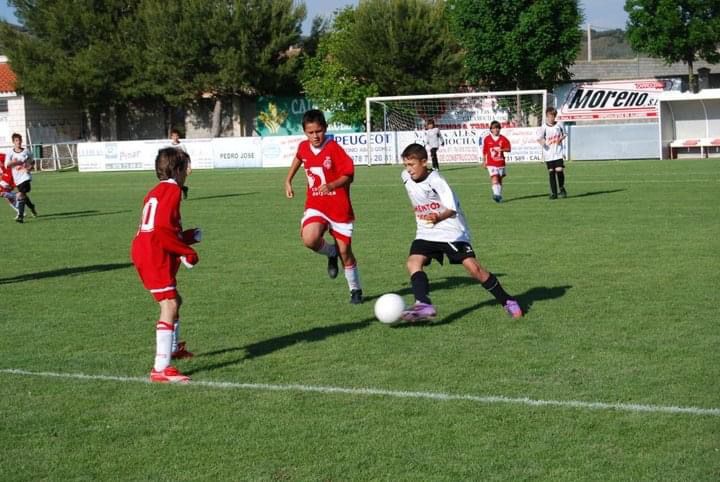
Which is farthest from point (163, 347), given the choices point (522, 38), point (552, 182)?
point (522, 38)

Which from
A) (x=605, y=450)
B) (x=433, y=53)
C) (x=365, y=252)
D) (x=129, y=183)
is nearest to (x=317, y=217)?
(x=365, y=252)

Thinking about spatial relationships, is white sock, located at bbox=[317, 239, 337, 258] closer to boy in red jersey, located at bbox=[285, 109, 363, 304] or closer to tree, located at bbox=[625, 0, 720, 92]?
boy in red jersey, located at bbox=[285, 109, 363, 304]

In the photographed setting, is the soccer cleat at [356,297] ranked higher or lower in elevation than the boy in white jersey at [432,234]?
lower

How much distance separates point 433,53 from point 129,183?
23.2m

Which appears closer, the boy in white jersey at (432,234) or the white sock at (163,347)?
the white sock at (163,347)

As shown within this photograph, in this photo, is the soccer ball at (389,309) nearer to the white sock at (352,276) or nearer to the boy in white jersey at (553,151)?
the white sock at (352,276)

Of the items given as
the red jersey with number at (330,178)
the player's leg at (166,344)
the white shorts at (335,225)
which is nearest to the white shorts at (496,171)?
the red jersey with number at (330,178)

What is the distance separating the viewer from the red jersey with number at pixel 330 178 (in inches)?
375

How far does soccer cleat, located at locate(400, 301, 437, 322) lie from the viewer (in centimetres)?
823

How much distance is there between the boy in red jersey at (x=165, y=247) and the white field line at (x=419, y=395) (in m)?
0.23

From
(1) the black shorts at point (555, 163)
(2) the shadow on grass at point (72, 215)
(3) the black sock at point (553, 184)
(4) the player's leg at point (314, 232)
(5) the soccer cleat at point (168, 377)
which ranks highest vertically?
(1) the black shorts at point (555, 163)

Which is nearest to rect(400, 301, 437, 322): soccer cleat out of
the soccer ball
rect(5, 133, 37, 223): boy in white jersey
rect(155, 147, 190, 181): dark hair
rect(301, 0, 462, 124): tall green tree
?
the soccer ball

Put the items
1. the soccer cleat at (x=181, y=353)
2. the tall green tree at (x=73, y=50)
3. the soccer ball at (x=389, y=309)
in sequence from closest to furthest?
the soccer cleat at (x=181, y=353) → the soccer ball at (x=389, y=309) → the tall green tree at (x=73, y=50)

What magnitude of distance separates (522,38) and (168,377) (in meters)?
43.9
